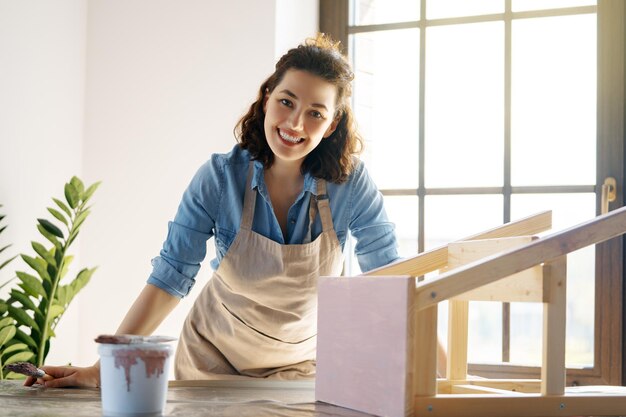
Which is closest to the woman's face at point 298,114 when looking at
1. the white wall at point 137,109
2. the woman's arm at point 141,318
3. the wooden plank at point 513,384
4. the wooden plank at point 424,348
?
the woman's arm at point 141,318

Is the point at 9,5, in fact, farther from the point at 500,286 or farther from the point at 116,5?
the point at 500,286

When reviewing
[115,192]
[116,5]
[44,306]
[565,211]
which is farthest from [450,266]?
[116,5]

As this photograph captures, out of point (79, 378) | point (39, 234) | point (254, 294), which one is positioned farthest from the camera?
point (39, 234)

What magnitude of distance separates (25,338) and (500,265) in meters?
1.88

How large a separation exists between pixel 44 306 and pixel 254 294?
1.01 meters

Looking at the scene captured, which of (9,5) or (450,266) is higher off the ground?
(9,5)

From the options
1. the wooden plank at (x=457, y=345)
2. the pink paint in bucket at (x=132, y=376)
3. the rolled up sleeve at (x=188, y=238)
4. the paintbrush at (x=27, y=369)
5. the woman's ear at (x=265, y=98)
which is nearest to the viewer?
the pink paint in bucket at (x=132, y=376)

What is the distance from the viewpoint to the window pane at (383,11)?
2.93 meters

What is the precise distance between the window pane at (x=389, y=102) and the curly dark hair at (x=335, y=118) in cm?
98

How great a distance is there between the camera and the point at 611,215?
1.18m

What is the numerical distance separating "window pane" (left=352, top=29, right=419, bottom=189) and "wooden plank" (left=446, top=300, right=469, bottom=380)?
1.42 metres

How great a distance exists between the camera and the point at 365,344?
115cm

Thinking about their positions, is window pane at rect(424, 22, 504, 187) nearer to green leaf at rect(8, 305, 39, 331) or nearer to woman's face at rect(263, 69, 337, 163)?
woman's face at rect(263, 69, 337, 163)

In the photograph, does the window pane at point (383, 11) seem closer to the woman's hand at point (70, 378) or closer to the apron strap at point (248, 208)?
the apron strap at point (248, 208)
